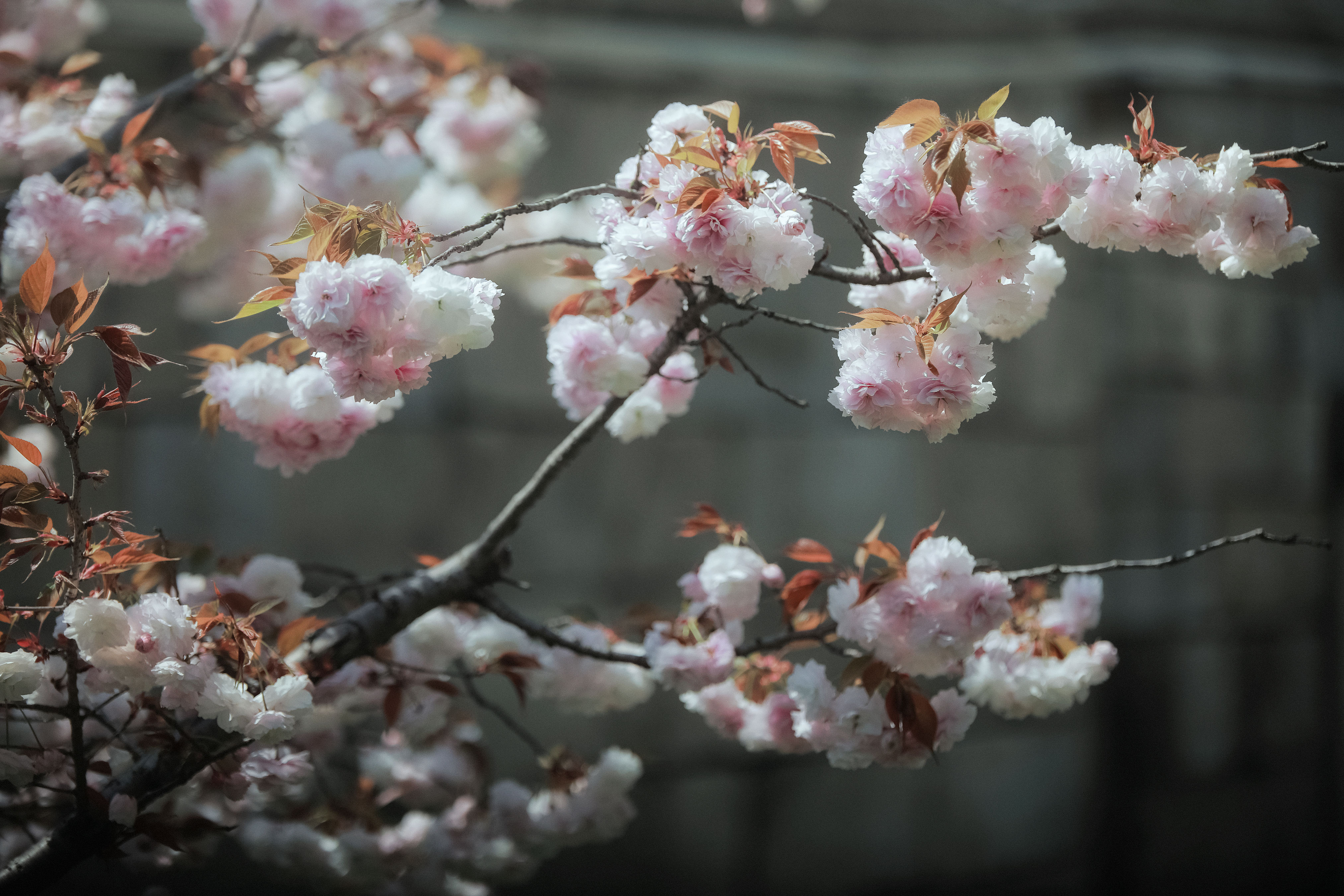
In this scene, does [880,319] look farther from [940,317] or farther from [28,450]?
[28,450]

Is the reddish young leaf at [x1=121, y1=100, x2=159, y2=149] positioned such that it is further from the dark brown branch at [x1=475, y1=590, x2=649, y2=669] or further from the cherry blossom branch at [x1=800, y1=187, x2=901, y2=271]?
the cherry blossom branch at [x1=800, y1=187, x2=901, y2=271]

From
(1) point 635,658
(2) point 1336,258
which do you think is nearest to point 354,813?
(1) point 635,658

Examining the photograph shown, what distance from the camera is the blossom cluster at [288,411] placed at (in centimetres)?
94

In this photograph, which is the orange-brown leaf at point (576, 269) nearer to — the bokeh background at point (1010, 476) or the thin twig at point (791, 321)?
the thin twig at point (791, 321)

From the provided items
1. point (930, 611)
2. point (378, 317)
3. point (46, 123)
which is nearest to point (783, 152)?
point (378, 317)

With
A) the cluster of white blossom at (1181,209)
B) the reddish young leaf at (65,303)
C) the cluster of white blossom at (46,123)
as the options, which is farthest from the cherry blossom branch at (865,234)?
the cluster of white blossom at (46,123)

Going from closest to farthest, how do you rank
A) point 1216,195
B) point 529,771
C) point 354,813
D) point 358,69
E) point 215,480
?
point 1216,195
point 354,813
point 358,69
point 215,480
point 529,771

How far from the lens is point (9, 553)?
0.77m

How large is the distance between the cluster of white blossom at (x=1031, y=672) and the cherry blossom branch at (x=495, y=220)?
0.62 m

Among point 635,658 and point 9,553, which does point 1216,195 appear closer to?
point 635,658

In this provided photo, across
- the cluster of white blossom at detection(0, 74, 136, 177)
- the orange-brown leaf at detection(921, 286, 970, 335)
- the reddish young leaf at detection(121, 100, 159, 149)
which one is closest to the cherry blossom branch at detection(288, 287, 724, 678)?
the orange-brown leaf at detection(921, 286, 970, 335)

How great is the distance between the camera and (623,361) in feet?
2.97

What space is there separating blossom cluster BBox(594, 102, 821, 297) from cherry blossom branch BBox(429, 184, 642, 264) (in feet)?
0.16

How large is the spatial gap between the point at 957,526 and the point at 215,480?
1828mm
